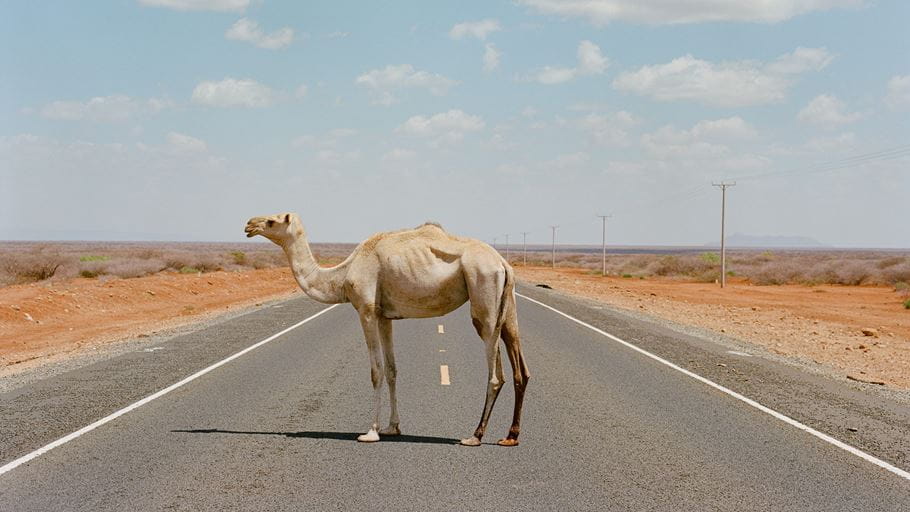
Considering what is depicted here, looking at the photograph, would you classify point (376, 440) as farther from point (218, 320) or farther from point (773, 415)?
point (218, 320)

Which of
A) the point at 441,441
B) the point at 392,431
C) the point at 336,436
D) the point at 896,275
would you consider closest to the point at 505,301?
the point at 441,441

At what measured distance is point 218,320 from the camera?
25375mm

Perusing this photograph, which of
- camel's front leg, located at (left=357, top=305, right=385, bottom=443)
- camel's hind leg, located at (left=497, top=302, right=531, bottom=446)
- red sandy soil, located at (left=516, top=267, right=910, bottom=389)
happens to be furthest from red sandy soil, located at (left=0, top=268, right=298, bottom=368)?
red sandy soil, located at (left=516, top=267, right=910, bottom=389)

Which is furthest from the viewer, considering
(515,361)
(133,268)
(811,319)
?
(133,268)

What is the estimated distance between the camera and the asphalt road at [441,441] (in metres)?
6.79

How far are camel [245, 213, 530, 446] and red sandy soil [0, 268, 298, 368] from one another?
11.8 m

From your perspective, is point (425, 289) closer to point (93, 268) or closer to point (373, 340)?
point (373, 340)

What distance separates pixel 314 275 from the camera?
890 cm

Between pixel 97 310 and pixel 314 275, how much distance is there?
25.9 meters

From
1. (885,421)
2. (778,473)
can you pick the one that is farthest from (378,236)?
(885,421)

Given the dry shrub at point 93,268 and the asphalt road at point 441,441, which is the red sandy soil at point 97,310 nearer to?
the dry shrub at point 93,268

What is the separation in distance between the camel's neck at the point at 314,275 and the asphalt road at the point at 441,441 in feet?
5.14

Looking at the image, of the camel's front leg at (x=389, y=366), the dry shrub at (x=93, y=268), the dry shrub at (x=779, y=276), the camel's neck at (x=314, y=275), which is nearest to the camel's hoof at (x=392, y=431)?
the camel's front leg at (x=389, y=366)

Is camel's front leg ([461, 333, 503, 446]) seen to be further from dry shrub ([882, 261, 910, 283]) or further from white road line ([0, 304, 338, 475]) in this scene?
dry shrub ([882, 261, 910, 283])
